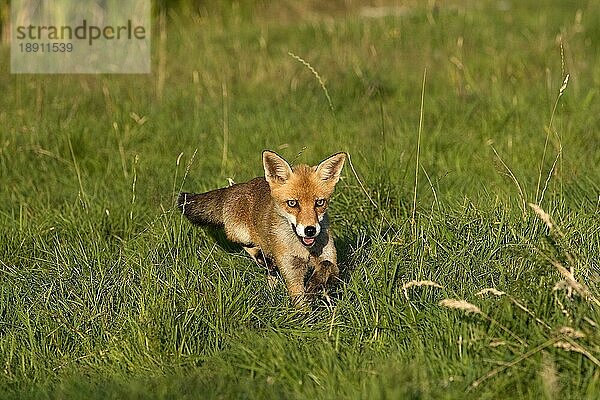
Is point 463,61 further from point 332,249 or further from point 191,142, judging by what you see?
point 332,249

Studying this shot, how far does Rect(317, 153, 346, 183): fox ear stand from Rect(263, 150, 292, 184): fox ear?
0.17m

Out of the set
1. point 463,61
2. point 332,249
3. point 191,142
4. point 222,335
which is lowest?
point 222,335

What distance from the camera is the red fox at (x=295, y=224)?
186 inches

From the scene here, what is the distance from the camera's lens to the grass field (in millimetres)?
3842

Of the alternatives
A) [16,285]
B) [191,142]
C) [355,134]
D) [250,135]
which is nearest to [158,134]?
[191,142]

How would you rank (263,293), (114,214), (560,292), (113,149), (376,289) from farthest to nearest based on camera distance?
(113,149) → (114,214) → (263,293) → (376,289) → (560,292)

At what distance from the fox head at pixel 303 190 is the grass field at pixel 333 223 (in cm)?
37

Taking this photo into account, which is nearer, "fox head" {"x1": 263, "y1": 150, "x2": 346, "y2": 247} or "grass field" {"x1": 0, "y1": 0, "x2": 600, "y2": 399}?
"grass field" {"x1": 0, "y1": 0, "x2": 600, "y2": 399}

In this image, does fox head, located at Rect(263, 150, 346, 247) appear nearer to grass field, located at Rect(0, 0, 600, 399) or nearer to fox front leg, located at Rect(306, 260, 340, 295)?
fox front leg, located at Rect(306, 260, 340, 295)

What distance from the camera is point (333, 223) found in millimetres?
5777

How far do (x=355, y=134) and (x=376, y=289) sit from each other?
318 cm

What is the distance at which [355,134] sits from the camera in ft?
24.5

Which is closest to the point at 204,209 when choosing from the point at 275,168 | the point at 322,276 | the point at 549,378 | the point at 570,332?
the point at 275,168

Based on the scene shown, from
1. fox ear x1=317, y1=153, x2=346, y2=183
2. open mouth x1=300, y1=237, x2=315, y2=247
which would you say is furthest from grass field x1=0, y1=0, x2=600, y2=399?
fox ear x1=317, y1=153, x2=346, y2=183
